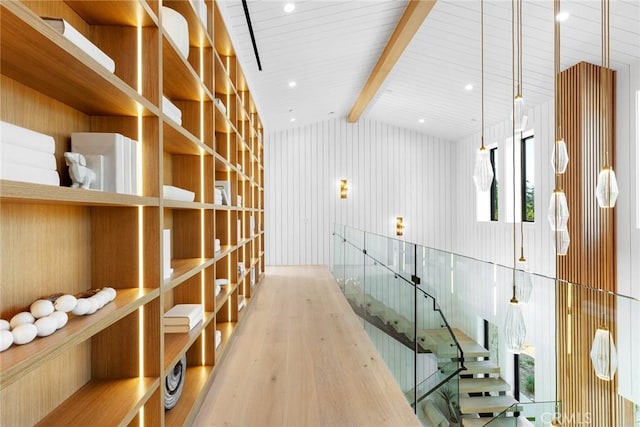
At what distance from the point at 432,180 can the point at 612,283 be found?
5.27 meters

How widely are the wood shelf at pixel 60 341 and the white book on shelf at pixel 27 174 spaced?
423 mm

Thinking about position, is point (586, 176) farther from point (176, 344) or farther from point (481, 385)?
point (176, 344)

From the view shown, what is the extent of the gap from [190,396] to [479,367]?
6.10 feet

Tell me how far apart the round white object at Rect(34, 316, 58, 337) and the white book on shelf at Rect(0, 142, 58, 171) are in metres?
0.43

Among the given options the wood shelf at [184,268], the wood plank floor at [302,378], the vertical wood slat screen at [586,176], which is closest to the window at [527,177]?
the vertical wood slat screen at [586,176]

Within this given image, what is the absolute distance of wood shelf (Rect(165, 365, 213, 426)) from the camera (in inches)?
75.8

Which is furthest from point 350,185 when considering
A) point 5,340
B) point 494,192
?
point 5,340

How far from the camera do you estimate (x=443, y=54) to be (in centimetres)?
527

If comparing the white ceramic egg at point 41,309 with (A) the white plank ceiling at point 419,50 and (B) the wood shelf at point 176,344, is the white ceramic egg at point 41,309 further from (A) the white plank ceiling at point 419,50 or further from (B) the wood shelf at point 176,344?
(A) the white plank ceiling at point 419,50

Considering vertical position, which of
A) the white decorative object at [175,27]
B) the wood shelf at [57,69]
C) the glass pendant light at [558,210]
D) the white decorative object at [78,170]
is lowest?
the glass pendant light at [558,210]

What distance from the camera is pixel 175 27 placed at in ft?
6.82

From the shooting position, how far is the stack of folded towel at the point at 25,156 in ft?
2.90

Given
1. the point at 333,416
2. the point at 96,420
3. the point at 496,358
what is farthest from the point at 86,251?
the point at 496,358

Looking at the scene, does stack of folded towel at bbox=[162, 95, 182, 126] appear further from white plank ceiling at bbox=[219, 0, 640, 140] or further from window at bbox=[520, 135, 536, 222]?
window at bbox=[520, 135, 536, 222]
